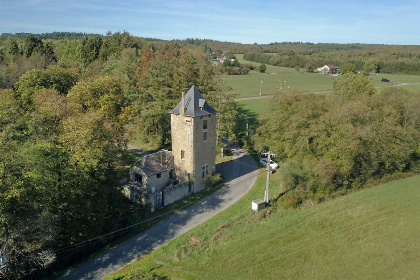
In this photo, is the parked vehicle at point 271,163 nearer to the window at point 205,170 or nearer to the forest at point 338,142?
the forest at point 338,142

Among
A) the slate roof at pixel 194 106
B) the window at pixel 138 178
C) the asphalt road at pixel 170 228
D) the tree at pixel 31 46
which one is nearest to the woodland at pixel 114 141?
the asphalt road at pixel 170 228

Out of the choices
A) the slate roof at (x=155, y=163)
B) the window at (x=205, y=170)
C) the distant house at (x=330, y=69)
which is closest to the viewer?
the slate roof at (x=155, y=163)

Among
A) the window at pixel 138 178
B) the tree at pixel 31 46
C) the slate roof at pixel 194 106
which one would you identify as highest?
the tree at pixel 31 46

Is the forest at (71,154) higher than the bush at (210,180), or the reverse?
A: the forest at (71,154)

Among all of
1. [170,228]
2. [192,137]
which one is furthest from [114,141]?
[170,228]

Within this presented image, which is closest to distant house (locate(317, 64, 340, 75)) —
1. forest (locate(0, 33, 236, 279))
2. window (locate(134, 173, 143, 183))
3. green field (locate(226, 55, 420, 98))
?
green field (locate(226, 55, 420, 98))

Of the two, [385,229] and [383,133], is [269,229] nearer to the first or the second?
[385,229]

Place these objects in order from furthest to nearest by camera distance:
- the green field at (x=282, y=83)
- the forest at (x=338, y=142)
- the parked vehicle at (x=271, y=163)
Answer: the green field at (x=282, y=83)
the parked vehicle at (x=271, y=163)
the forest at (x=338, y=142)

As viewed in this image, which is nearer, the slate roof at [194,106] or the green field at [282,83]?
the slate roof at [194,106]
